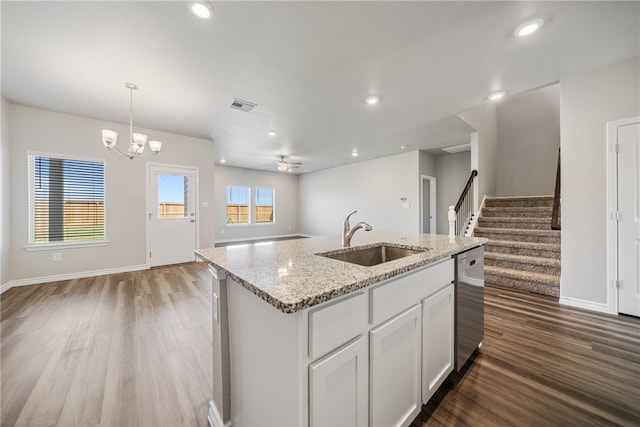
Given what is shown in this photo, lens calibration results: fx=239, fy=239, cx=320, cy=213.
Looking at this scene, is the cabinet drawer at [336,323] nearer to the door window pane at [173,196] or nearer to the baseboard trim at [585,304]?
the baseboard trim at [585,304]

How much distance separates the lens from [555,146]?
518 cm

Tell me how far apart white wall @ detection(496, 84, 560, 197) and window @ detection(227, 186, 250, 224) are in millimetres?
7605

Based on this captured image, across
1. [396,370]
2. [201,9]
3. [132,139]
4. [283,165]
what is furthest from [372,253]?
[283,165]

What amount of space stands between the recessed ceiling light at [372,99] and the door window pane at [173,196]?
13.0 ft

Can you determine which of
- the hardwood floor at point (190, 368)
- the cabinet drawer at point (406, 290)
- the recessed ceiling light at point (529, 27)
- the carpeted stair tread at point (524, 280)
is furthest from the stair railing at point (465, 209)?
the cabinet drawer at point (406, 290)

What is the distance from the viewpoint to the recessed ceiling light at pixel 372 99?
3234mm

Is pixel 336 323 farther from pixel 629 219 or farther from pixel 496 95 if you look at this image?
pixel 496 95

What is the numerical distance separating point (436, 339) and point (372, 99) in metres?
2.98

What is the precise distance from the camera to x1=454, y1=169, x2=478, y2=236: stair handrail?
4.70 metres

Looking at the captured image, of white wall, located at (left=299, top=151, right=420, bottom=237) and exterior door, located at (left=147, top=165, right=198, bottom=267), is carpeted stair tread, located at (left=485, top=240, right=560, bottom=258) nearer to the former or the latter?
white wall, located at (left=299, top=151, right=420, bottom=237)

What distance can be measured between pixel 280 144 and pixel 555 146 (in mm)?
6019

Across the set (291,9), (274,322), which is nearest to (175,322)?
(274,322)

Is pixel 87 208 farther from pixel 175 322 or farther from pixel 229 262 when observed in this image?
pixel 229 262

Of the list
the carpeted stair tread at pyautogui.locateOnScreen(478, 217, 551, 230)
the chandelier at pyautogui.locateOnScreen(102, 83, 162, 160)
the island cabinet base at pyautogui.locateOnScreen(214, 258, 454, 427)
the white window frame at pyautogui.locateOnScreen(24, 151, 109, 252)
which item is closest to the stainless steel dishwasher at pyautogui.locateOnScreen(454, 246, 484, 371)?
the island cabinet base at pyautogui.locateOnScreen(214, 258, 454, 427)
